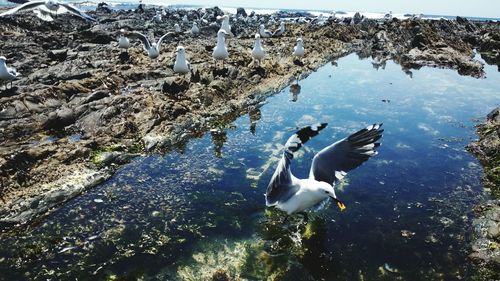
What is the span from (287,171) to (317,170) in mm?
822

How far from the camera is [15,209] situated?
6.73 meters

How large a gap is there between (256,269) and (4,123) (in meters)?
8.17

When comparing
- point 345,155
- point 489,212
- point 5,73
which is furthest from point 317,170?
point 5,73

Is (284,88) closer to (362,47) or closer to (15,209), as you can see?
(15,209)

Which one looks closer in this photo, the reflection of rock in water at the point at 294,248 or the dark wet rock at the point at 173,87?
the reflection of rock in water at the point at 294,248

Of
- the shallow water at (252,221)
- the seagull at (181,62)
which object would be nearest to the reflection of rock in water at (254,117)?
the shallow water at (252,221)

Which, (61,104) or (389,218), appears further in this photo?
(61,104)

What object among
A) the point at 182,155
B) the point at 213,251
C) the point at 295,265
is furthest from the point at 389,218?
the point at 182,155

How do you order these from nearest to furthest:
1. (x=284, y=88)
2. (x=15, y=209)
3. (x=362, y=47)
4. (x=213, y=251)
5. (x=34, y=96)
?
(x=213, y=251), (x=15, y=209), (x=34, y=96), (x=284, y=88), (x=362, y=47)

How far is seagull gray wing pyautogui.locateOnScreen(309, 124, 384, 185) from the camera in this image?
6.75 m

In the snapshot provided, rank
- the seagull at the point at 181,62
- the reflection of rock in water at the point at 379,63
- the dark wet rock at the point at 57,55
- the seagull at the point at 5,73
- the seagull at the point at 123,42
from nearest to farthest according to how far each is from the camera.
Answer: the seagull at the point at 5,73
the seagull at the point at 181,62
the dark wet rock at the point at 57,55
the seagull at the point at 123,42
the reflection of rock in water at the point at 379,63

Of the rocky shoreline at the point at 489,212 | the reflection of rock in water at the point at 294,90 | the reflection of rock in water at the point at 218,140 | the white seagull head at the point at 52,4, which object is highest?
the white seagull head at the point at 52,4

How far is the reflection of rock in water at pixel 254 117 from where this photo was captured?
1137 cm

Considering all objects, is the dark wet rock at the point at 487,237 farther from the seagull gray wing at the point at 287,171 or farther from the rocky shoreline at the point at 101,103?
the rocky shoreline at the point at 101,103
